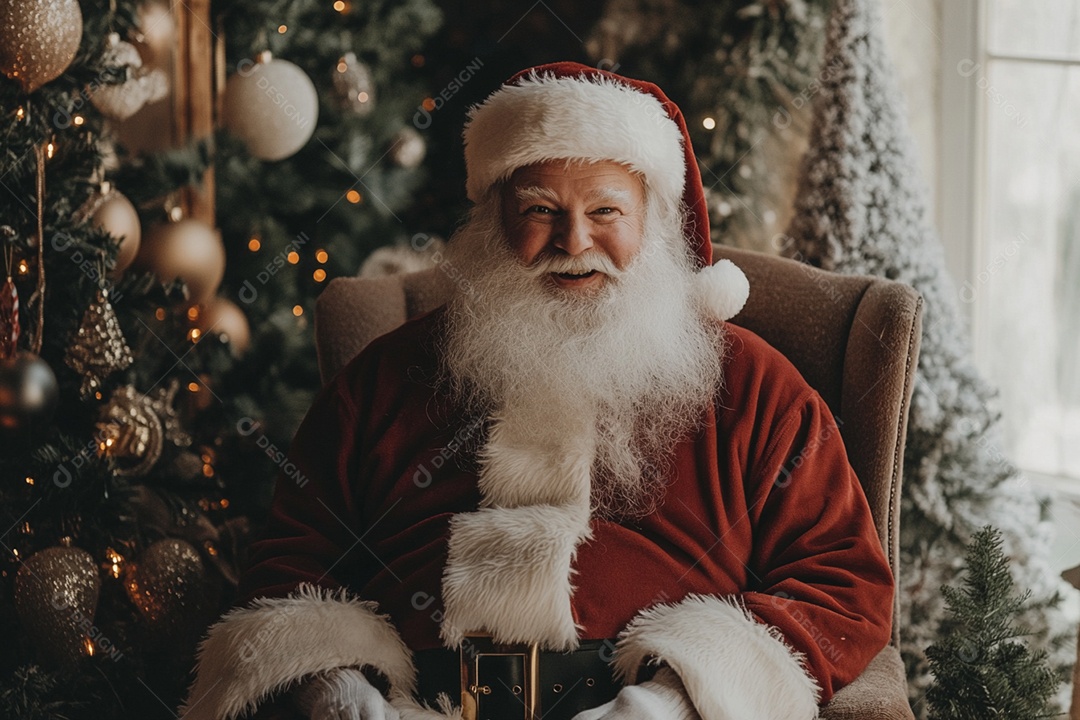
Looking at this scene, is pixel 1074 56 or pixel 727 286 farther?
pixel 1074 56

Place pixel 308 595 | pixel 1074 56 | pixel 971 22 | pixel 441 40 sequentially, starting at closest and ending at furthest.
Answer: pixel 308 595
pixel 1074 56
pixel 971 22
pixel 441 40

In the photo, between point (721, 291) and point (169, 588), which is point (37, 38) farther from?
point (721, 291)

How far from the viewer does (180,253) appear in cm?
339

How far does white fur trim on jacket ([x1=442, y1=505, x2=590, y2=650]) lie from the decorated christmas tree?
1198 mm

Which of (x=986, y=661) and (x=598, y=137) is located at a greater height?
(x=598, y=137)

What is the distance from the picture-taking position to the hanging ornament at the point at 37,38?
2.49 metres

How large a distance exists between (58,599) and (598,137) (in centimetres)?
176

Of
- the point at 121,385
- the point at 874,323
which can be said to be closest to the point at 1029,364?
the point at 874,323

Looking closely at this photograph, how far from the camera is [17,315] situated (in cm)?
273

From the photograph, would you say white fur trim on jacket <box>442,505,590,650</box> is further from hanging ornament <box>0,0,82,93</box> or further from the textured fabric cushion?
hanging ornament <box>0,0,82,93</box>

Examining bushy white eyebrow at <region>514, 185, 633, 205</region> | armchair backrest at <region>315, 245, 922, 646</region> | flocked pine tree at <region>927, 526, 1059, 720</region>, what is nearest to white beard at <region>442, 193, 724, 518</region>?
bushy white eyebrow at <region>514, 185, 633, 205</region>

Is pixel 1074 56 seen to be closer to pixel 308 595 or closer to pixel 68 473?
pixel 308 595

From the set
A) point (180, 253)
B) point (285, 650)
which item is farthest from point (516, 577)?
point (180, 253)

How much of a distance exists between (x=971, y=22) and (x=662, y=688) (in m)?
2.45
